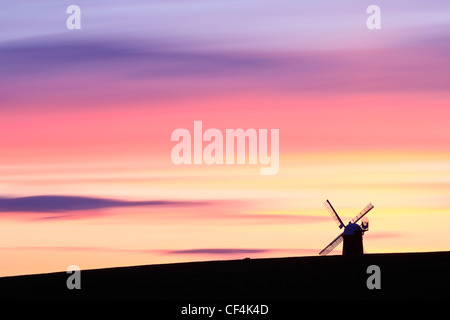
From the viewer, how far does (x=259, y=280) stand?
208 ft

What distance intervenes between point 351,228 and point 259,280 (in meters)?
36.0

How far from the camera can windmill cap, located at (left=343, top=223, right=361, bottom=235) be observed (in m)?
97.6

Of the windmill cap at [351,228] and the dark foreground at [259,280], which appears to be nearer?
the dark foreground at [259,280]

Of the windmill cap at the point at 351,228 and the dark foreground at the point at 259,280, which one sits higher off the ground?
the windmill cap at the point at 351,228

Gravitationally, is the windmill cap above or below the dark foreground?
above

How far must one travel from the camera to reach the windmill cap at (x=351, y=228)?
97625 millimetres

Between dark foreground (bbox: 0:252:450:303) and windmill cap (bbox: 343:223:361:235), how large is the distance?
18.0 metres

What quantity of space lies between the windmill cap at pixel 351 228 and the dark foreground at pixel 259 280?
18.0m

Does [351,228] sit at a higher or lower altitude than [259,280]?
higher

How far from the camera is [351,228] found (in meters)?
97.9

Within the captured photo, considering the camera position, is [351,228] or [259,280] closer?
[259,280]

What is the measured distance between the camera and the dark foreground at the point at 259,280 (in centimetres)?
5541
